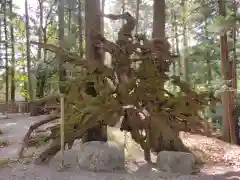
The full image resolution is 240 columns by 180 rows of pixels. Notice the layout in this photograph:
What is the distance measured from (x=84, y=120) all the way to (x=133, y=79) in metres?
1.53

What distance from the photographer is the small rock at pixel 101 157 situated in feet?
21.7

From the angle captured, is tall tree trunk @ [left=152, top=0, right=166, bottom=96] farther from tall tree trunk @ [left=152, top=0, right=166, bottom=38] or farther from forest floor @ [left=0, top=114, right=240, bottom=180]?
forest floor @ [left=0, top=114, right=240, bottom=180]

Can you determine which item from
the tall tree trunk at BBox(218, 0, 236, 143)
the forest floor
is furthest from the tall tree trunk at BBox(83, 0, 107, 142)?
the tall tree trunk at BBox(218, 0, 236, 143)

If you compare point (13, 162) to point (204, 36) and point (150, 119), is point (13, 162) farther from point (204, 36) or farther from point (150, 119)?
point (204, 36)

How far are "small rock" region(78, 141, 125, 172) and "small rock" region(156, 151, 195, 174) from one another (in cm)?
88

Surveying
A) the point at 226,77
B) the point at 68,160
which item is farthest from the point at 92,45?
the point at 226,77

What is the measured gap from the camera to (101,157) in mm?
6625

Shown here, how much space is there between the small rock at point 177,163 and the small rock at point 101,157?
34.6 inches

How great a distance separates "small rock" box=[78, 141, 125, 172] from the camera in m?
6.61

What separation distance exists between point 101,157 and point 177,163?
5.21ft

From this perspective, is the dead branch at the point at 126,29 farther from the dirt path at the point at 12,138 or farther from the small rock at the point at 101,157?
the dirt path at the point at 12,138

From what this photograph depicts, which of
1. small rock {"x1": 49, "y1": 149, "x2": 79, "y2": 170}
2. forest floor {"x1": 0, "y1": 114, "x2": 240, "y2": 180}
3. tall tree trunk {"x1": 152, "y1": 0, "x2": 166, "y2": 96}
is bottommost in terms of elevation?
forest floor {"x1": 0, "y1": 114, "x2": 240, "y2": 180}

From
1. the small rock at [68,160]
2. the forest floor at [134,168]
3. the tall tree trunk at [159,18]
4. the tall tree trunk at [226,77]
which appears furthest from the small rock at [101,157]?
the tall tree trunk at [226,77]

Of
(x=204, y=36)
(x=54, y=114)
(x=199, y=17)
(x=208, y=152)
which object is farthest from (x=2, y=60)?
(x=208, y=152)
